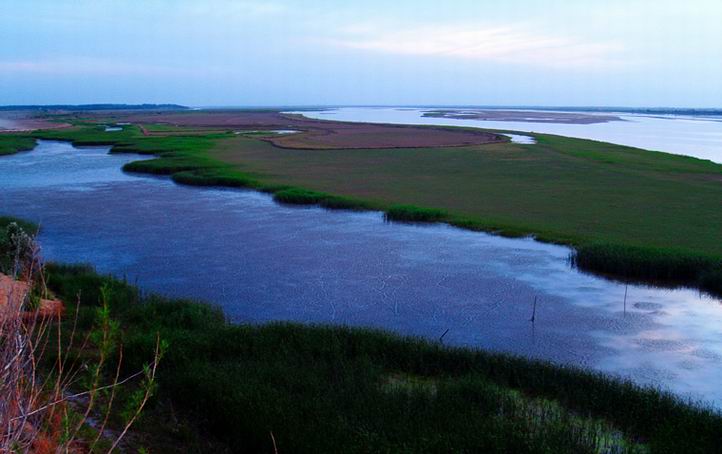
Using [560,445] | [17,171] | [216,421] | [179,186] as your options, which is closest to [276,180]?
[179,186]

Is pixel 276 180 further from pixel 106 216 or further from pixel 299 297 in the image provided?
pixel 299 297

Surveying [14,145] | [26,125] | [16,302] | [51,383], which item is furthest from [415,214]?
[26,125]

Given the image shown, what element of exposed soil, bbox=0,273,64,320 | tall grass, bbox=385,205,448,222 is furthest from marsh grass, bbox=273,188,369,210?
exposed soil, bbox=0,273,64,320

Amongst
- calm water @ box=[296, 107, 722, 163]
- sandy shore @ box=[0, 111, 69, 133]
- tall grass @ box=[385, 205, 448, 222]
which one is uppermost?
sandy shore @ box=[0, 111, 69, 133]

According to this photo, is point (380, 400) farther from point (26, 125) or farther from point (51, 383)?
point (26, 125)

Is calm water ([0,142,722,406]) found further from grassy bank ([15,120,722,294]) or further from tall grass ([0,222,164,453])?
tall grass ([0,222,164,453])

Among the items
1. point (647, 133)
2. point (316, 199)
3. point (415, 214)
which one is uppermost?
point (647, 133)

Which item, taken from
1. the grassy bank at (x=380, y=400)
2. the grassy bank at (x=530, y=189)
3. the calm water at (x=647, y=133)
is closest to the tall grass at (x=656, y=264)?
the grassy bank at (x=530, y=189)
